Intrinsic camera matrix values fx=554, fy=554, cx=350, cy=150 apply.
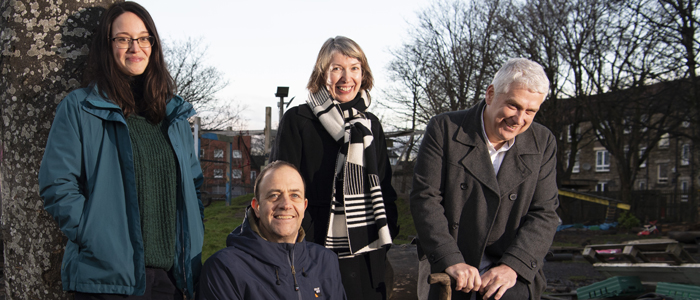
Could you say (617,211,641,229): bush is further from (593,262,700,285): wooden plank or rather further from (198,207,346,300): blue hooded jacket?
(198,207,346,300): blue hooded jacket

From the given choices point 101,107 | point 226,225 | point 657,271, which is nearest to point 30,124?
point 101,107

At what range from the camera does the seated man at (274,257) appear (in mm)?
2486

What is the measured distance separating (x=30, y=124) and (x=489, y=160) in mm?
2128

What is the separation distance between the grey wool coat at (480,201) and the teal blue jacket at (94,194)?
134cm

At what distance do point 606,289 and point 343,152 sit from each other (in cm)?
583

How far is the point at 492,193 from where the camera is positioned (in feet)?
9.00

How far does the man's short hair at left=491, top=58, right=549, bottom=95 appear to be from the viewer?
2570 mm

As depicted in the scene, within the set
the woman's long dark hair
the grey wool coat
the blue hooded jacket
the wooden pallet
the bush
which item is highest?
the woman's long dark hair

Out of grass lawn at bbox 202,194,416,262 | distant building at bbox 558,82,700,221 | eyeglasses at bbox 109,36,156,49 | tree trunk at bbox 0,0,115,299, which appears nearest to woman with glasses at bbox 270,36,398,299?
eyeglasses at bbox 109,36,156,49

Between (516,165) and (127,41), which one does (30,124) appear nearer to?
(127,41)

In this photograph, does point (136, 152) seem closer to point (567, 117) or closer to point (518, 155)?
point (518, 155)

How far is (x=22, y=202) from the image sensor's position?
2.39m

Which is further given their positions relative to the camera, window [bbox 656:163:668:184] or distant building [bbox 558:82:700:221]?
window [bbox 656:163:668:184]

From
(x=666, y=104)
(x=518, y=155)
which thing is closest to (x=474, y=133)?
(x=518, y=155)
